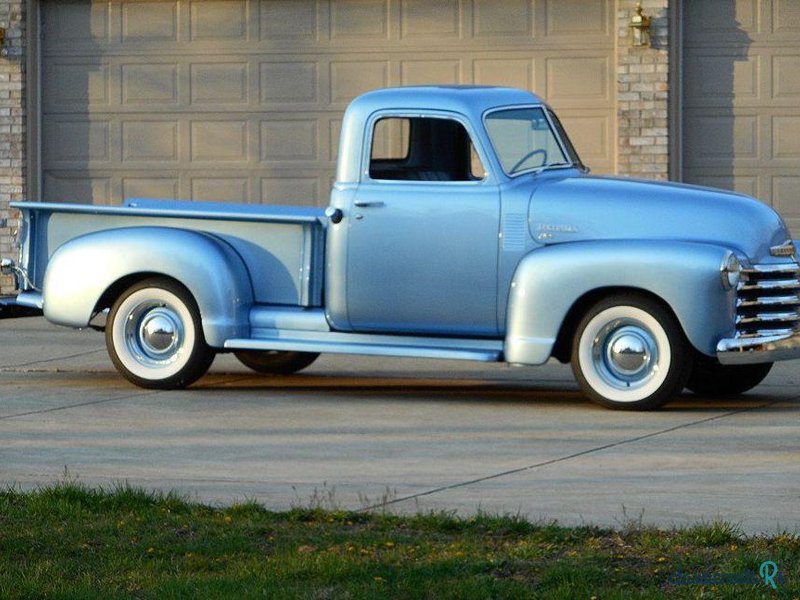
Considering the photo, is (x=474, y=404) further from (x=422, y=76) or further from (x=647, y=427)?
(x=422, y=76)

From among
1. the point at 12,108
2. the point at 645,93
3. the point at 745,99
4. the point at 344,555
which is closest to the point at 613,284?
the point at 344,555

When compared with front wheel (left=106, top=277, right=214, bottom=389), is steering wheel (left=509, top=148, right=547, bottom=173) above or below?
above

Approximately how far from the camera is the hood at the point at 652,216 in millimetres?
10023

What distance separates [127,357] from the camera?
1108cm

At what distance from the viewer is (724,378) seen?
36.0 ft

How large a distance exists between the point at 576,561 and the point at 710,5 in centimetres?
1153

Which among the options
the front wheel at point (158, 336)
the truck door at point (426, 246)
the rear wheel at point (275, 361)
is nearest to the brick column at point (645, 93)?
the rear wheel at point (275, 361)

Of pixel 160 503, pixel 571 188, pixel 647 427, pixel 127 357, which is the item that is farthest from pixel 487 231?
pixel 160 503

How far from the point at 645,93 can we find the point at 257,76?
383cm

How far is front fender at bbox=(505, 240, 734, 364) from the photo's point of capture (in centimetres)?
982

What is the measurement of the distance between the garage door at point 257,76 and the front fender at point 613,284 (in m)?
7.02

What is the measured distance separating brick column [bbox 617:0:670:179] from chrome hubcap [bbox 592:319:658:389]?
21.9 ft

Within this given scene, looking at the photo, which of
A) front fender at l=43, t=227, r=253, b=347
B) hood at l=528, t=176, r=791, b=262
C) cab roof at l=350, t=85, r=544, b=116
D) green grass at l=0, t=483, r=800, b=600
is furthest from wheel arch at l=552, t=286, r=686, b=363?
green grass at l=0, t=483, r=800, b=600

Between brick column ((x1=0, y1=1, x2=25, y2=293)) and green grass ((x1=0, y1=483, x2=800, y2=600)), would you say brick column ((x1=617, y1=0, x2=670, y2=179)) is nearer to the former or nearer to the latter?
brick column ((x1=0, y1=1, x2=25, y2=293))
